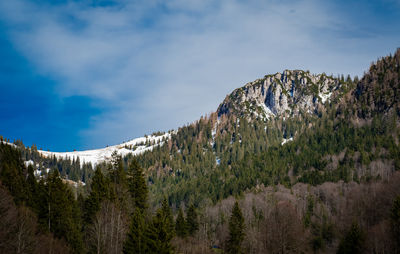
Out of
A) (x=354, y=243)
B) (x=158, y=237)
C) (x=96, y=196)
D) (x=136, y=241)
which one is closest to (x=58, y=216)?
(x=96, y=196)

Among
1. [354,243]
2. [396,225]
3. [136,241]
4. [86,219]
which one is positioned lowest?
[354,243]

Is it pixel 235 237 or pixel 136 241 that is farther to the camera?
pixel 235 237

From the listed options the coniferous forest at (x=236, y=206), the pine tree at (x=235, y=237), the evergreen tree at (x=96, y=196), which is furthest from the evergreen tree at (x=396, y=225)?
the evergreen tree at (x=96, y=196)

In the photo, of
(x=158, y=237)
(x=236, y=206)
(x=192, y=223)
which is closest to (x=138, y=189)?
(x=158, y=237)

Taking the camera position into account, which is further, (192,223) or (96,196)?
(192,223)

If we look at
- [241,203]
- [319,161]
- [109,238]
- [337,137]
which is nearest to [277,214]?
[109,238]

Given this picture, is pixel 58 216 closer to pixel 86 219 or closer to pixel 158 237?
pixel 86 219

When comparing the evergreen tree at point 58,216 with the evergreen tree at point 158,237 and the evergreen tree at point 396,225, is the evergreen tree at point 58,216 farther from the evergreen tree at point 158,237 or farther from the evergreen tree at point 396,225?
the evergreen tree at point 396,225

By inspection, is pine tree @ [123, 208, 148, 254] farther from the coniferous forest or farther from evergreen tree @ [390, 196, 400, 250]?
evergreen tree @ [390, 196, 400, 250]

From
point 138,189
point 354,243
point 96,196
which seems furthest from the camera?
point 354,243

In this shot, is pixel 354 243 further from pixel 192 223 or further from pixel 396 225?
pixel 192 223

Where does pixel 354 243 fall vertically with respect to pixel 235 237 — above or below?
below

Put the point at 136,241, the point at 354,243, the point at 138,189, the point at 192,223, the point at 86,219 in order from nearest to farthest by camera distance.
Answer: the point at 136,241, the point at 86,219, the point at 138,189, the point at 354,243, the point at 192,223

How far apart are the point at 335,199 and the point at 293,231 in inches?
2864
